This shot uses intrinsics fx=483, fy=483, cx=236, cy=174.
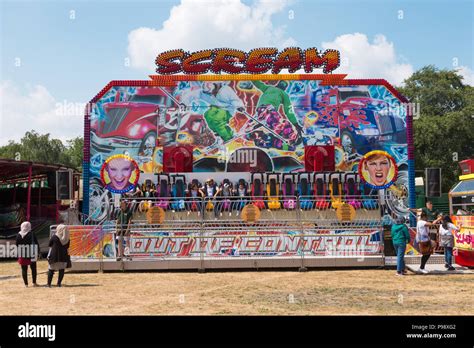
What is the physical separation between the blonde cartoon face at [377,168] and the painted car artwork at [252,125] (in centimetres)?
510

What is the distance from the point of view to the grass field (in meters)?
9.30

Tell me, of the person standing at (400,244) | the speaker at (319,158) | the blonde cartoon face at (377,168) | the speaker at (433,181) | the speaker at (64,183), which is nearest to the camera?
the person standing at (400,244)

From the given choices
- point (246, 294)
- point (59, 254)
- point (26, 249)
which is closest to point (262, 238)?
point (246, 294)

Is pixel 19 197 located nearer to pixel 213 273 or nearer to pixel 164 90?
pixel 164 90

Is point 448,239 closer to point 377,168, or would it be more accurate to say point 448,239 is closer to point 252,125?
point 377,168

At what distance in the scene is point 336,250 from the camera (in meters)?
15.7

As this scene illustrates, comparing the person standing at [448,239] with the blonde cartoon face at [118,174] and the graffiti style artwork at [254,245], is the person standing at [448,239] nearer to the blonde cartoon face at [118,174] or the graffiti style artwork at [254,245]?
the graffiti style artwork at [254,245]

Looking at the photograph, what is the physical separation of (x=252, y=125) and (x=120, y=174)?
25.2 ft

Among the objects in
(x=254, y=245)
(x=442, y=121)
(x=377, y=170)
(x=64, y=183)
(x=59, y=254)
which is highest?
(x=442, y=121)

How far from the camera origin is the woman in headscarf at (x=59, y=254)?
12641 millimetres

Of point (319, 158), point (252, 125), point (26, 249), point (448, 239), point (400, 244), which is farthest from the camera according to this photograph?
point (252, 125)

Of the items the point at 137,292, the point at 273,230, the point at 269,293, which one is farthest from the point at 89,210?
the point at 269,293

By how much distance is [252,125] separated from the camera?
2267cm

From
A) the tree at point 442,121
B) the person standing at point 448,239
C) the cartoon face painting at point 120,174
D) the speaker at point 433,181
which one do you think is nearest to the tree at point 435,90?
the tree at point 442,121
